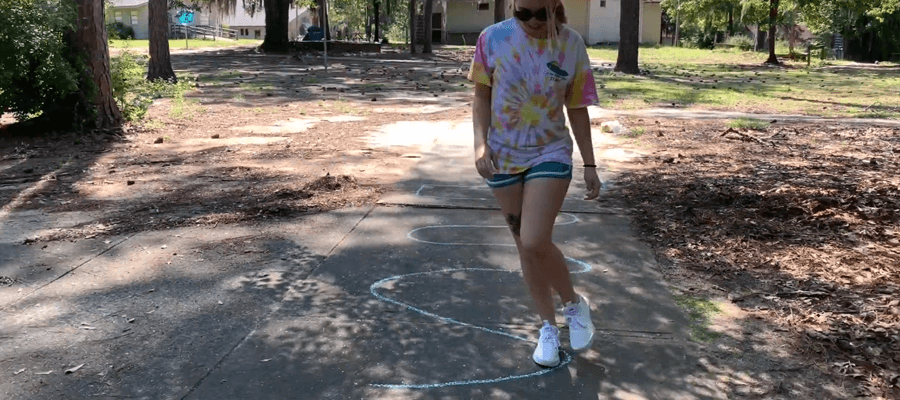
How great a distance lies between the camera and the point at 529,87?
3367 millimetres

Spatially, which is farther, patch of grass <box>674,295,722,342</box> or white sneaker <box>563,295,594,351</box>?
patch of grass <box>674,295,722,342</box>

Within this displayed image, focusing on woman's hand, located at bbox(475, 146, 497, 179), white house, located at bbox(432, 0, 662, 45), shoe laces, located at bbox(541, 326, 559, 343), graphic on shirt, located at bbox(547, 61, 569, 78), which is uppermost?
white house, located at bbox(432, 0, 662, 45)

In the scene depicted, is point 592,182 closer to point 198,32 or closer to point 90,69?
point 90,69

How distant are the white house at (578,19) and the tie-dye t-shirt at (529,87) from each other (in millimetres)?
48605

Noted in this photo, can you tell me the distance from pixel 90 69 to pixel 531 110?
29.0 ft

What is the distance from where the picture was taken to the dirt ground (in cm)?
392

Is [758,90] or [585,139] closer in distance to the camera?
[585,139]

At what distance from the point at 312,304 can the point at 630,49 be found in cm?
2179

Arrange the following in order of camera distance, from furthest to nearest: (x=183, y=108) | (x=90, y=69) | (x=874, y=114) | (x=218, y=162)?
(x=874, y=114) → (x=183, y=108) → (x=90, y=69) → (x=218, y=162)

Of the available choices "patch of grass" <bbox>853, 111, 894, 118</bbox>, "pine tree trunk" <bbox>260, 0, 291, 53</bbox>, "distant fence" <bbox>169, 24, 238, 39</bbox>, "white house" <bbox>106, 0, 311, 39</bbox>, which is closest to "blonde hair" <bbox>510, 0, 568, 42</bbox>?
"patch of grass" <bbox>853, 111, 894, 118</bbox>

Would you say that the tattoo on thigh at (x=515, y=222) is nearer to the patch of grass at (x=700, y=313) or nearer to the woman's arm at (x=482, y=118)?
the woman's arm at (x=482, y=118)

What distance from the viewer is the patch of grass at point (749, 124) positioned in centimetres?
1194

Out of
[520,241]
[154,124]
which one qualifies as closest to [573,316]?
[520,241]

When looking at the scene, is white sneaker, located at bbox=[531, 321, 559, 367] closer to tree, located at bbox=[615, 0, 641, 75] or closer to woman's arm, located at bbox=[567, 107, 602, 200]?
woman's arm, located at bbox=[567, 107, 602, 200]
